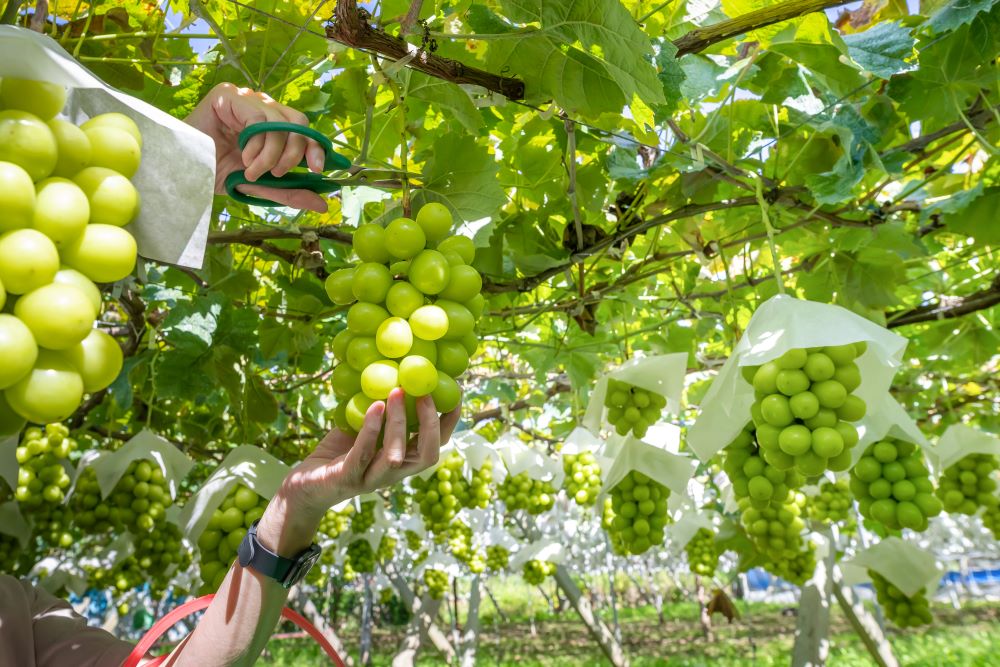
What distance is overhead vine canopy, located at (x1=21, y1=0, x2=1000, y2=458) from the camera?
3.72 feet

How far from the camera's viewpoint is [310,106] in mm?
1633

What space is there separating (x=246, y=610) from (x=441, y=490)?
1895mm

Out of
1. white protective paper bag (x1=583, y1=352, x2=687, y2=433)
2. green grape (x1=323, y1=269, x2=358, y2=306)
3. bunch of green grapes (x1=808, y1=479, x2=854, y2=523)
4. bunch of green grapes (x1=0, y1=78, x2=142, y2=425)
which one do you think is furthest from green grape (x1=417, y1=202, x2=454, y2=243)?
bunch of green grapes (x1=808, y1=479, x2=854, y2=523)

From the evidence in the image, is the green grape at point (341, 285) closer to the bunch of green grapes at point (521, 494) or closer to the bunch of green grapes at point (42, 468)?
the bunch of green grapes at point (42, 468)

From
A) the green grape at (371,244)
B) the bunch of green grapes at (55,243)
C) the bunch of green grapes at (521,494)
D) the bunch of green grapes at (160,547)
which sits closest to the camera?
the bunch of green grapes at (55,243)

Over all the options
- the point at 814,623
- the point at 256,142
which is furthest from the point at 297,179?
the point at 814,623

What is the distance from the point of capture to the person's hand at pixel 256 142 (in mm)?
832

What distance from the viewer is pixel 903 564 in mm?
3020

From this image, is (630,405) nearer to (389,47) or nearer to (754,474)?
(754,474)

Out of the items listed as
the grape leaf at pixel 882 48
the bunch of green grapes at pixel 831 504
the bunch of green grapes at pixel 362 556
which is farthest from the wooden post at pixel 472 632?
the grape leaf at pixel 882 48

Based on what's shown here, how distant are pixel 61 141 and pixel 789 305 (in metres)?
0.98

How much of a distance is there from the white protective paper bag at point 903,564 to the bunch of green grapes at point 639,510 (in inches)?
60.0

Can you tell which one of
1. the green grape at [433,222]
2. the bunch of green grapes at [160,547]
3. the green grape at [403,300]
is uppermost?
the green grape at [433,222]

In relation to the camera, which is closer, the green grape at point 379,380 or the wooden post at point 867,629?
the green grape at point 379,380
